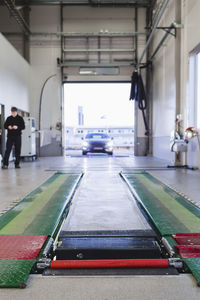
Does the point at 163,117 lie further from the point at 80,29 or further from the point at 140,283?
the point at 140,283

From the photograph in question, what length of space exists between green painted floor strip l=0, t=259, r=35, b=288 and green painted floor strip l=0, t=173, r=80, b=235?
0.60 meters

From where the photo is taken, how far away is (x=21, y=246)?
2.23 meters

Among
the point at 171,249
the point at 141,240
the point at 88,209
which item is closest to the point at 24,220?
the point at 88,209

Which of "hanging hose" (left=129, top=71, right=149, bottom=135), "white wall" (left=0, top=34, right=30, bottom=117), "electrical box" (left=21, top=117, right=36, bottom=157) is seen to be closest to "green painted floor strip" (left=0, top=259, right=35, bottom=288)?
"white wall" (left=0, top=34, right=30, bottom=117)

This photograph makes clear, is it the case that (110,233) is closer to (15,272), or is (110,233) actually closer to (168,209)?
(15,272)

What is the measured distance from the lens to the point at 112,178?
5953mm

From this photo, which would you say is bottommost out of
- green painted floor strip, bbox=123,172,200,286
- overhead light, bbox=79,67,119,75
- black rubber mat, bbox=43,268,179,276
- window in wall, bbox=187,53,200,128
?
black rubber mat, bbox=43,268,179,276

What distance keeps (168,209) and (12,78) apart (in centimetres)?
945

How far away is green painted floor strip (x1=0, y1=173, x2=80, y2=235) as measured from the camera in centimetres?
267

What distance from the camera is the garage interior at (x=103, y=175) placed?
5.99ft

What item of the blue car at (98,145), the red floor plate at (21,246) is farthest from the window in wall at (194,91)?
the blue car at (98,145)

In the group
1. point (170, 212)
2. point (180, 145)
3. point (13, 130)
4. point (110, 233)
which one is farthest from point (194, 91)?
point (110, 233)

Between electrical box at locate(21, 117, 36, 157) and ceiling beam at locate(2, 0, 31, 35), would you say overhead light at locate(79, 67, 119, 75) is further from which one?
electrical box at locate(21, 117, 36, 157)

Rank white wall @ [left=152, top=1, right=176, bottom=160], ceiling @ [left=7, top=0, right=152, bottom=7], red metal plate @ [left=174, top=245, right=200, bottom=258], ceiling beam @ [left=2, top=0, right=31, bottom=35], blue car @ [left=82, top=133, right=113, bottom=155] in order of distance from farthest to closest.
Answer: blue car @ [left=82, top=133, right=113, bottom=155], ceiling @ [left=7, top=0, right=152, bottom=7], ceiling beam @ [left=2, top=0, right=31, bottom=35], white wall @ [left=152, top=1, right=176, bottom=160], red metal plate @ [left=174, top=245, right=200, bottom=258]
